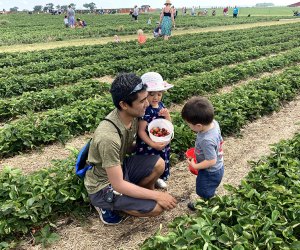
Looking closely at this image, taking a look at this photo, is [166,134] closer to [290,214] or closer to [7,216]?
[290,214]

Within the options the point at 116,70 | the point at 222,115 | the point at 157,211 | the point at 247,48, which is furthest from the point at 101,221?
the point at 247,48

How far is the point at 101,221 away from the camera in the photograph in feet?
13.3

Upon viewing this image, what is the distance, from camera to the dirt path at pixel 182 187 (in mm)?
3746

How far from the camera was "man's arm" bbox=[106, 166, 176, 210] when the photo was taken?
3.39m

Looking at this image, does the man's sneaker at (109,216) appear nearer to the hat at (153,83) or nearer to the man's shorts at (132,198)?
the man's shorts at (132,198)

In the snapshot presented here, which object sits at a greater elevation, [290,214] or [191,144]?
[290,214]

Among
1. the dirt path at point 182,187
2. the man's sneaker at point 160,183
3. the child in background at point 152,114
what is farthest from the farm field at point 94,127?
the child in background at point 152,114

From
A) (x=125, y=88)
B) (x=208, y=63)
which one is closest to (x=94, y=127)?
(x=125, y=88)

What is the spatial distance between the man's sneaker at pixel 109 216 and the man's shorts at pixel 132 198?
0.40ft

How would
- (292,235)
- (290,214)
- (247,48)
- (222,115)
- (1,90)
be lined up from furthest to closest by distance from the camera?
1. (247,48)
2. (1,90)
3. (222,115)
4. (290,214)
5. (292,235)

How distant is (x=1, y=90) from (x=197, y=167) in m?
6.92

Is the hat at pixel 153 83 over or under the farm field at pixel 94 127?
over

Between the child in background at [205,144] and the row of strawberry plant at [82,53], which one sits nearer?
the child in background at [205,144]

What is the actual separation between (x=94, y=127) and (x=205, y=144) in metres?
3.39
